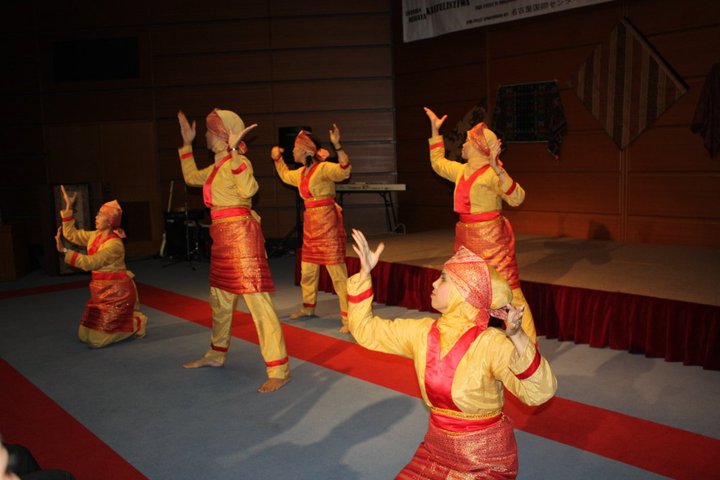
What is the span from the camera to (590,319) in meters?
4.68

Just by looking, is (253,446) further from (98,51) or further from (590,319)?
(98,51)

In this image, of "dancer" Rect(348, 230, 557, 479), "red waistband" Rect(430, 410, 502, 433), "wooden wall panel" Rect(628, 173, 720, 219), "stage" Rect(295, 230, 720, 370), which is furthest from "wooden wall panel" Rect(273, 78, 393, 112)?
"red waistband" Rect(430, 410, 502, 433)

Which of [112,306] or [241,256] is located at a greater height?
[241,256]

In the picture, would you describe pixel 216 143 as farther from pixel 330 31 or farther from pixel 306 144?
pixel 330 31

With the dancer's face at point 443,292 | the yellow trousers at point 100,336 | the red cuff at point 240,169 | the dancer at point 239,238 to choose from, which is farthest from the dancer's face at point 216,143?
the dancer's face at point 443,292

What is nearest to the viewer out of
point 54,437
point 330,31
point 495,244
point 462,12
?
point 54,437

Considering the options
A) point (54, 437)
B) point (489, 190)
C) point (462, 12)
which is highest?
point (462, 12)

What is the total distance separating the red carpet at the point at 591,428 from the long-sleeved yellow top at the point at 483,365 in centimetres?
114

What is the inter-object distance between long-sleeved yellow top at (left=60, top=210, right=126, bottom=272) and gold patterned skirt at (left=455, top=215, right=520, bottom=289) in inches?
98.6

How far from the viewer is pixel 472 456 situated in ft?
6.82

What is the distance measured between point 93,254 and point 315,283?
1666 millimetres

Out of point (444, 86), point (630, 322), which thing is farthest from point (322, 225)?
point (444, 86)

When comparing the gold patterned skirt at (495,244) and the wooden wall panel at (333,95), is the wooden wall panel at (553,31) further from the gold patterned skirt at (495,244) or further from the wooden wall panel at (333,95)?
the gold patterned skirt at (495,244)

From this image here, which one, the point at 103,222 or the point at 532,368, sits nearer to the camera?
the point at 532,368
